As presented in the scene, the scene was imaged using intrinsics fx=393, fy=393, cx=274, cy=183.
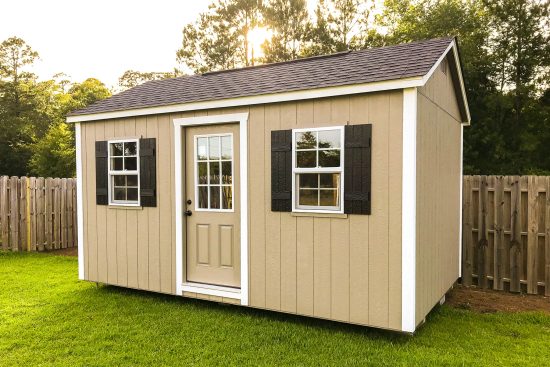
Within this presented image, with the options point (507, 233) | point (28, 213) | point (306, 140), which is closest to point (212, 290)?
point (306, 140)

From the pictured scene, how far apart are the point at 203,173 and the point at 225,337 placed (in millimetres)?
2137

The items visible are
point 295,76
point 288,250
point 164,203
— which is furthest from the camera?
point 164,203

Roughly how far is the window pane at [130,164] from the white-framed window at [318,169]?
2.59m

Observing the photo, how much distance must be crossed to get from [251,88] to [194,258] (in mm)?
2397

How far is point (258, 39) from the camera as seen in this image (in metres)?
20.5

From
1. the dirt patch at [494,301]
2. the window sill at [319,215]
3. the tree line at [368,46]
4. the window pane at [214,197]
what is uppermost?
the tree line at [368,46]

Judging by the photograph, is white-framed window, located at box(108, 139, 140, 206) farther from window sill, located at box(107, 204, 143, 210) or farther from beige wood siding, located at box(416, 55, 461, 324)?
beige wood siding, located at box(416, 55, 461, 324)

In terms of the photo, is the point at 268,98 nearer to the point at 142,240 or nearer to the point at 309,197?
the point at 309,197

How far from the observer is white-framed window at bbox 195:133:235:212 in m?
5.11

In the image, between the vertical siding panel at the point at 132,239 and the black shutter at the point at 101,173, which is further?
the black shutter at the point at 101,173

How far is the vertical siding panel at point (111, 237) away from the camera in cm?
592

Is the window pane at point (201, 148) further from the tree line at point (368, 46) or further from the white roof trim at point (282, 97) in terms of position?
the tree line at point (368, 46)

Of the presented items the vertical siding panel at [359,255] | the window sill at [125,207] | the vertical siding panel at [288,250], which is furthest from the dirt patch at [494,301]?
the window sill at [125,207]

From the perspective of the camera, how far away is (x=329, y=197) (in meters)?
4.33
